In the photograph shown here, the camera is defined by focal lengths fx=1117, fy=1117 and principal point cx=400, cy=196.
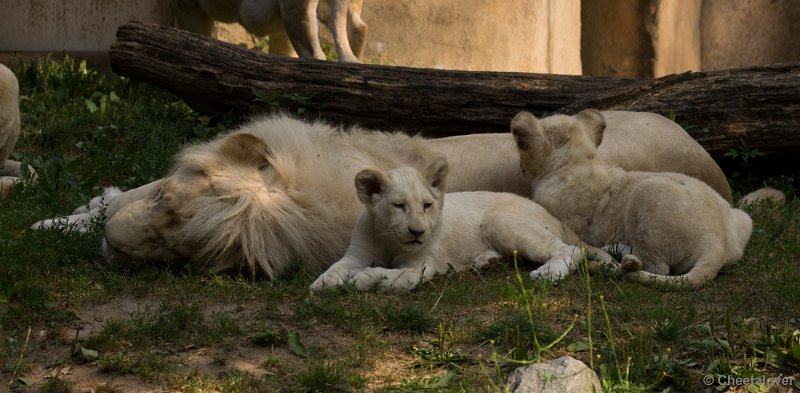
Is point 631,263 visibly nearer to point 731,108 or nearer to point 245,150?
point 245,150

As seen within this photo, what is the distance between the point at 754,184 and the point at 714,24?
11753 millimetres

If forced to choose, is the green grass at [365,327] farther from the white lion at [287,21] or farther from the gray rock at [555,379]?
the white lion at [287,21]

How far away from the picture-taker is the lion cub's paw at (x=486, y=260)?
6172 millimetres

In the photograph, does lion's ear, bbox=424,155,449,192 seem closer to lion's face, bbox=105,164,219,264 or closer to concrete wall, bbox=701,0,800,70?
→ lion's face, bbox=105,164,219,264

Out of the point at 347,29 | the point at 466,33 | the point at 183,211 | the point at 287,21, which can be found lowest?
the point at 183,211

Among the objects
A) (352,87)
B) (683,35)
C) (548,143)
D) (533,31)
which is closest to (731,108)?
(548,143)

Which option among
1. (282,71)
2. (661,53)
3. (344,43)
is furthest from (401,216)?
(661,53)

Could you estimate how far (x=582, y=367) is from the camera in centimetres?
413

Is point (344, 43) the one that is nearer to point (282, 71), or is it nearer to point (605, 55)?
point (282, 71)

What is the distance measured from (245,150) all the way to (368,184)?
0.86 m

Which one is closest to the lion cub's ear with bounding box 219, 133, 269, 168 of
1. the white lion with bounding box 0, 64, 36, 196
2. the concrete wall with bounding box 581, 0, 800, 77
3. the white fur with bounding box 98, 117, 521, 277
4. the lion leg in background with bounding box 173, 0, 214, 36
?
the white fur with bounding box 98, 117, 521, 277

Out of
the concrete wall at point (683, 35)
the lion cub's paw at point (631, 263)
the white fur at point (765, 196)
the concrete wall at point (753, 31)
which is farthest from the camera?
the concrete wall at point (753, 31)

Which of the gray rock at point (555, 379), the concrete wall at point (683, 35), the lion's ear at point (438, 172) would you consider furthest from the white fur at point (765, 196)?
the concrete wall at point (683, 35)

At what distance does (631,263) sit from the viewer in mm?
5852
